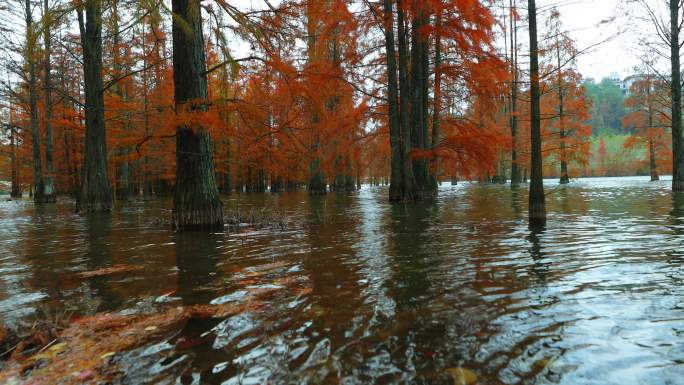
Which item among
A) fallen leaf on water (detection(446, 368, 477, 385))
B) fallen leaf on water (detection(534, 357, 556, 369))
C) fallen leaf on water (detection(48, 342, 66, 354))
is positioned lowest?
fallen leaf on water (detection(534, 357, 556, 369))

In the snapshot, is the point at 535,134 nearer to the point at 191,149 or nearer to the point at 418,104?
the point at 191,149

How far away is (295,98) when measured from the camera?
8477mm

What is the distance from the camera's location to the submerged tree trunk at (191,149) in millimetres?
8344

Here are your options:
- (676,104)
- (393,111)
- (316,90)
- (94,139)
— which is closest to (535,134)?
(316,90)

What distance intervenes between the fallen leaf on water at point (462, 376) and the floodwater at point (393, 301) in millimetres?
12

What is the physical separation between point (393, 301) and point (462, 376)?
54.9 inches

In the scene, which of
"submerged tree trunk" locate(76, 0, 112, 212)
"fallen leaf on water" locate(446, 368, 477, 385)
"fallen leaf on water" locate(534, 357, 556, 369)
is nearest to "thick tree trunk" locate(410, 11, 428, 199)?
"submerged tree trunk" locate(76, 0, 112, 212)

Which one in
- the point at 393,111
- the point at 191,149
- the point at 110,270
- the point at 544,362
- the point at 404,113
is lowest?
the point at 544,362

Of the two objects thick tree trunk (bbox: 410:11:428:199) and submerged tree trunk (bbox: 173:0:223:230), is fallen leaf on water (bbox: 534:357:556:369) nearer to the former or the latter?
submerged tree trunk (bbox: 173:0:223:230)

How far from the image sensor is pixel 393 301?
3672 millimetres

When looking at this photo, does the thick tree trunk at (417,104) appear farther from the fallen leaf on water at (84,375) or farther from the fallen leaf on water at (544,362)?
the fallen leaf on water at (84,375)

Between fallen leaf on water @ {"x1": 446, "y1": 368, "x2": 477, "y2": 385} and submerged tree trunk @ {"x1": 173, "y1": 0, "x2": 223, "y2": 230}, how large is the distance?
704 centimetres

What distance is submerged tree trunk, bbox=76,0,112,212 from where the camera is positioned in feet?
47.9

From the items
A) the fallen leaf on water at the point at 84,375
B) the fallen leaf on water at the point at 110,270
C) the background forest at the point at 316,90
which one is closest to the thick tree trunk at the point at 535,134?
the background forest at the point at 316,90
